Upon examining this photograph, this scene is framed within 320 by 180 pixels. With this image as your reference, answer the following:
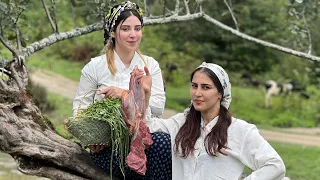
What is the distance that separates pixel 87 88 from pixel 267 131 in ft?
30.0

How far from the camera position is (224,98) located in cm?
387

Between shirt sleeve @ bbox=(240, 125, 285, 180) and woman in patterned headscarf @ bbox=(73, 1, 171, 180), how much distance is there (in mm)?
510

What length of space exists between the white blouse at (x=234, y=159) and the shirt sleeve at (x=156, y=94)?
179 millimetres

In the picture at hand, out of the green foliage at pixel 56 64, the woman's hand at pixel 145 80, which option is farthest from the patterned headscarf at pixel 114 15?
the green foliage at pixel 56 64

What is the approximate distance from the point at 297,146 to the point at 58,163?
775cm

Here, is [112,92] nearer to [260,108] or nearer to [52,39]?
[52,39]

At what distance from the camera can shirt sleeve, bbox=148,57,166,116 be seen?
414 cm

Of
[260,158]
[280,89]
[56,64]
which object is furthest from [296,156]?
[56,64]

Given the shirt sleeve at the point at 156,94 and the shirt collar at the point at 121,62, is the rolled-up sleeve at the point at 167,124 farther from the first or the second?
the shirt collar at the point at 121,62

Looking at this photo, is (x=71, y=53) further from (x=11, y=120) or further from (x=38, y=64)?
(x=11, y=120)

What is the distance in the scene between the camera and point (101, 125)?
383 cm

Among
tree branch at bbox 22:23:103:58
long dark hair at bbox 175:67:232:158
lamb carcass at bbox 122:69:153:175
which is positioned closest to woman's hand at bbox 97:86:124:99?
lamb carcass at bbox 122:69:153:175

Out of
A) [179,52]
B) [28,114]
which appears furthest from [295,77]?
[28,114]

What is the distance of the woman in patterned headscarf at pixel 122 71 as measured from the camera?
4.09 metres
